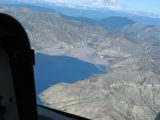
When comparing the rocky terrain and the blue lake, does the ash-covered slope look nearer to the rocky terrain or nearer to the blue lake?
the rocky terrain

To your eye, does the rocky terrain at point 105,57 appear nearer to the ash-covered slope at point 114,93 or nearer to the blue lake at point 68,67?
the ash-covered slope at point 114,93

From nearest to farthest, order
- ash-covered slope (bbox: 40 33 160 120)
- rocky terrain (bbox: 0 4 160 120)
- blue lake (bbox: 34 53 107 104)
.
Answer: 1. ash-covered slope (bbox: 40 33 160 120)
2. rocky terrain (bbox: 0 4 160 120)
3. blue lake (bbox: 34 53 107 104)

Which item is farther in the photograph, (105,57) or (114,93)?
(105,57)

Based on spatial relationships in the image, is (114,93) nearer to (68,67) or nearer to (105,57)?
(68,67)

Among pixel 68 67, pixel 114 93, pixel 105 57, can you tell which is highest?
pixel 114 93

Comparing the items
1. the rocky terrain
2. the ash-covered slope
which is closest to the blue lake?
the rocky terrain

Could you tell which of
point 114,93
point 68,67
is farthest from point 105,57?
point 114,93

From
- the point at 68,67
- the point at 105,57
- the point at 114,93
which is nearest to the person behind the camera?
the point at 114,93

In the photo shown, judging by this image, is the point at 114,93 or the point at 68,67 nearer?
the point at 114,93

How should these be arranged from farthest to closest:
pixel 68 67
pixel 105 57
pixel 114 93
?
pixel 105 57 → pixel 68 67 → pixel 114 93

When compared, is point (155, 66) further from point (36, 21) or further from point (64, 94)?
point (36, 21)

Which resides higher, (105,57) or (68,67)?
(68,67)
